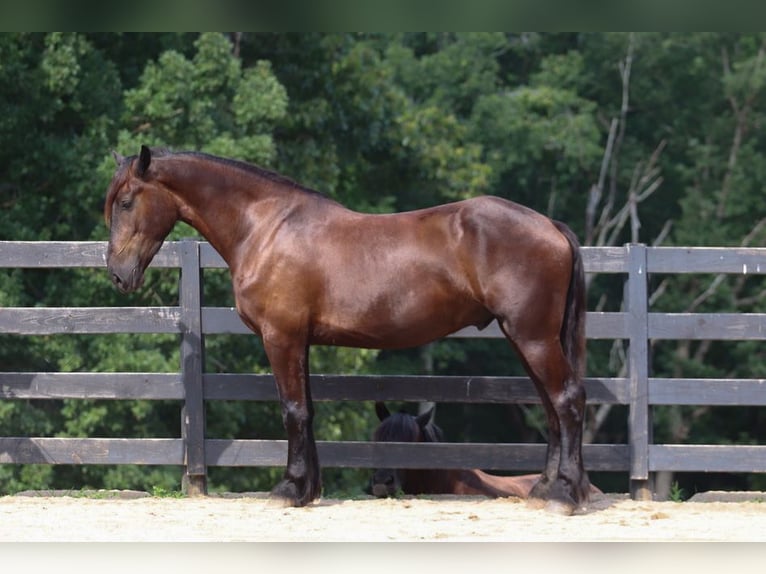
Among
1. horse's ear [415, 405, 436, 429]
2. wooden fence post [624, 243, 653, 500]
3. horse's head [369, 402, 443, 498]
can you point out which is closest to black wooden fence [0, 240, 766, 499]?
wooden fence post [624, 243, 653, 500]

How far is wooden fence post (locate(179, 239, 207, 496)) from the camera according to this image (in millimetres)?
6031

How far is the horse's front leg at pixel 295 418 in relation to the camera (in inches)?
214

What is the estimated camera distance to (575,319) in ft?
17.5

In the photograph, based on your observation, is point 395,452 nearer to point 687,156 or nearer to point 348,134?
point 348,134

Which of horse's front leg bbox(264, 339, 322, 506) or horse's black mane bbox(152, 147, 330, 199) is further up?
horse's black mane bbox(152, 147, 330, 199)

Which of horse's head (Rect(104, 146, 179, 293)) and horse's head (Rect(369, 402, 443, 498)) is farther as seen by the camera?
horse's head (Rect(369, 402, 443, 498))

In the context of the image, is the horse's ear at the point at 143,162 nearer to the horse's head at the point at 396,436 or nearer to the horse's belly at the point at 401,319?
the horse's belly at the point at 401,319

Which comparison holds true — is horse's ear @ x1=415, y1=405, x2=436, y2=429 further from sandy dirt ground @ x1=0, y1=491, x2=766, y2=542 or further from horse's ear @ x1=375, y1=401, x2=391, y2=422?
sandy dirt ground @ x1=0, y1=491, x2=766, y2=542

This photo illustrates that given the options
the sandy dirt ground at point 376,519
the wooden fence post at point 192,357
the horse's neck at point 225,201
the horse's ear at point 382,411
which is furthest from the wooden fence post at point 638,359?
the wooden fence post at point 192,357

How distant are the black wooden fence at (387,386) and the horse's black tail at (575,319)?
42 cm

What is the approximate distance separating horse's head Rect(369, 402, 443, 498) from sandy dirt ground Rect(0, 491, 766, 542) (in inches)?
8.1

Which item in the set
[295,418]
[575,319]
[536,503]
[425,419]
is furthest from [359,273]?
[425,419]

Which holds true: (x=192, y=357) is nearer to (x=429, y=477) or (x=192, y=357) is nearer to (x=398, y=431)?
(x=398, y=431)

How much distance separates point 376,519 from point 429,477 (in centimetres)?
141
